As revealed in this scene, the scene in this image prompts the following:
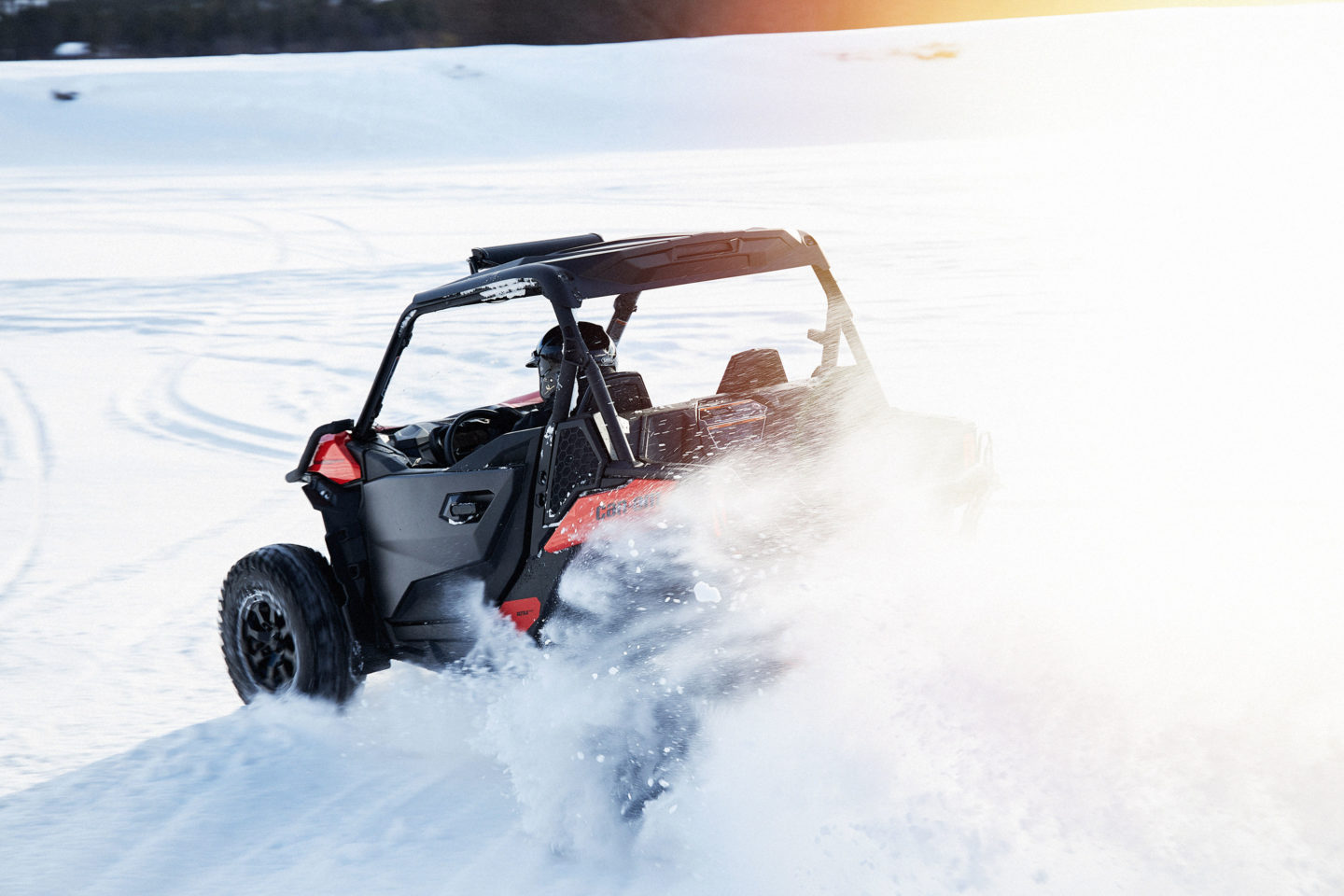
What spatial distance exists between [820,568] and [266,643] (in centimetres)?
204

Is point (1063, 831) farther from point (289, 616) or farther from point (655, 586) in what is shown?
point (289, 616)

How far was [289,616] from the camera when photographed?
13.1ft

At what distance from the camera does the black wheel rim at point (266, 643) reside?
161 inches

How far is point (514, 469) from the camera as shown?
3564 millimetres

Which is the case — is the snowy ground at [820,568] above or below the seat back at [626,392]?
below

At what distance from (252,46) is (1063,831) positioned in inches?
1693

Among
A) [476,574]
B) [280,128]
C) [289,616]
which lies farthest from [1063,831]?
[280,128]

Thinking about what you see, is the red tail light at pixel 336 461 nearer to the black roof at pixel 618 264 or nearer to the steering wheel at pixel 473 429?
the steering wheel at pixel 473 429

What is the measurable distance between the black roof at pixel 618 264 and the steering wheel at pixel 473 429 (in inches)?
16.9

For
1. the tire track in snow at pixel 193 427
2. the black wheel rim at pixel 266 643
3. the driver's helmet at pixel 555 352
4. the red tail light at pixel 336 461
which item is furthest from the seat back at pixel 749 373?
the tire track in snow at pixel 193 427

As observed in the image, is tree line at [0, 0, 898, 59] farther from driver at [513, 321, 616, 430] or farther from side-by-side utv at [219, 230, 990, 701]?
side-by-side utv at [219, 230, 990, 701]

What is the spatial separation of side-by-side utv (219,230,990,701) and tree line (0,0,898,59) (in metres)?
39.7

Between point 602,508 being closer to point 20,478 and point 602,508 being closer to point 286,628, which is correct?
point 286,628

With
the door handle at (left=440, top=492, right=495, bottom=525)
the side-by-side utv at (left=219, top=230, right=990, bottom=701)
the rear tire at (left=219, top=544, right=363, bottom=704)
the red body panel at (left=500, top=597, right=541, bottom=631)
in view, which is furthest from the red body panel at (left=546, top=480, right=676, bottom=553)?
the rear tire at (left=219, top=544, right=363, bottom=704)
